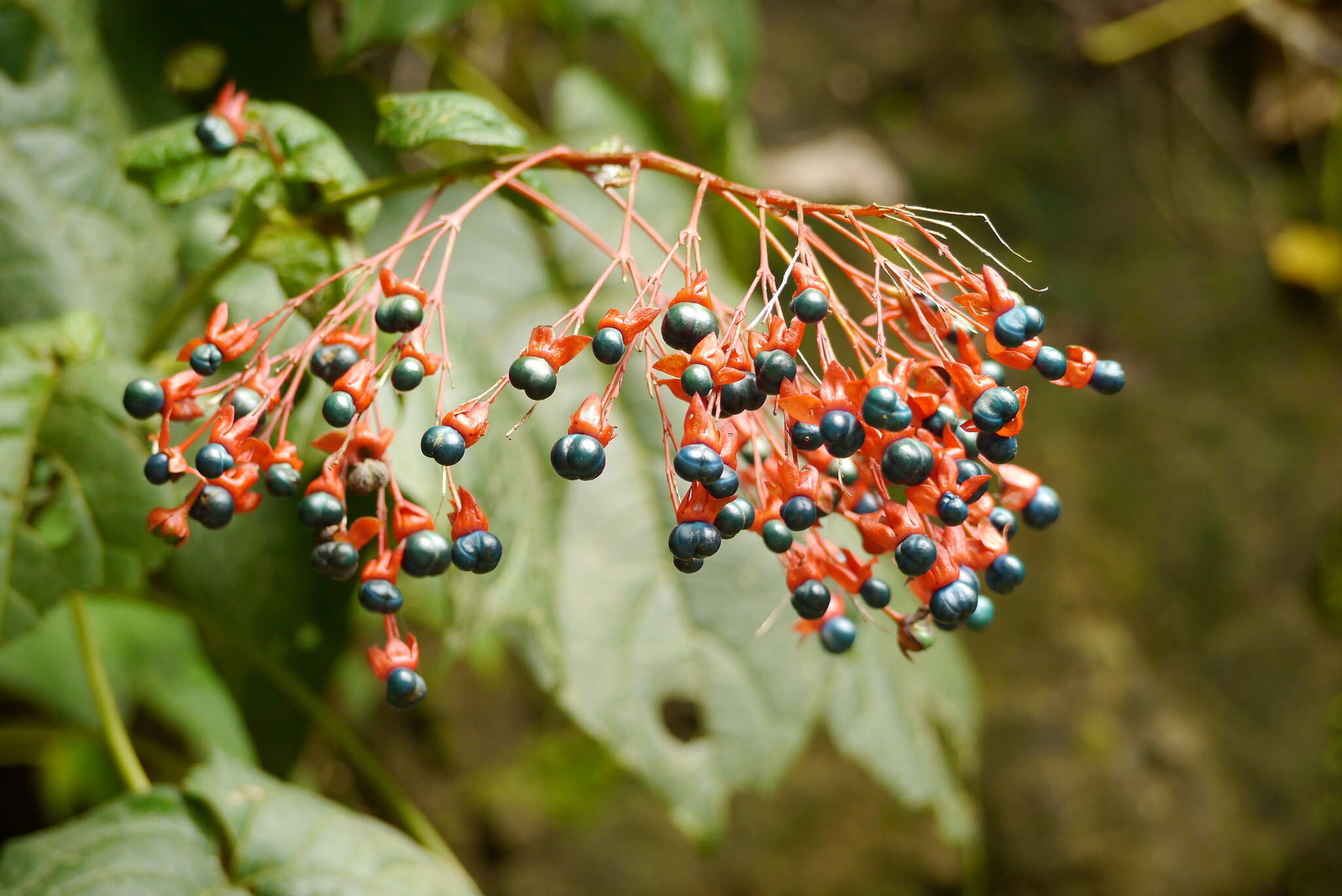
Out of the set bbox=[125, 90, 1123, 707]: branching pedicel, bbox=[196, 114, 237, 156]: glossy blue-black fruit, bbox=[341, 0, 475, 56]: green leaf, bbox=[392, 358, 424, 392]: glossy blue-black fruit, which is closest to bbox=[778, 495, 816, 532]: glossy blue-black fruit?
bbox=[125, 90, 1123, 707]: branching pedicel

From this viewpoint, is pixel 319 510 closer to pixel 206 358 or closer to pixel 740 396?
pixel 206 358

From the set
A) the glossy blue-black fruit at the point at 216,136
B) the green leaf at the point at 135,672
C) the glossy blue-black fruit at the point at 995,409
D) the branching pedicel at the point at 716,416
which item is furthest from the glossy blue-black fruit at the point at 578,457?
the green leaf at the point at 135,672

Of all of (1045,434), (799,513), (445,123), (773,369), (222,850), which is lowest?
(1045,434)

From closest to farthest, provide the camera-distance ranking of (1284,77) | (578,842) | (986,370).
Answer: (986,370) → (578,842) → (1284,77)

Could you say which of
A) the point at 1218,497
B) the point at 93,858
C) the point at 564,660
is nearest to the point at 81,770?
the point at 93,858

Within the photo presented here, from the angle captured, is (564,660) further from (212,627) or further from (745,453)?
(745,453)

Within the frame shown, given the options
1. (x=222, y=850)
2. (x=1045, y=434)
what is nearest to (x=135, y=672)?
(x=222, y=850)

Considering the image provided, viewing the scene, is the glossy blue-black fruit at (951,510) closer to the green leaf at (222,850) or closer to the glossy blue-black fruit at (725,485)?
the glossy blue-black fruit at (725,485)
